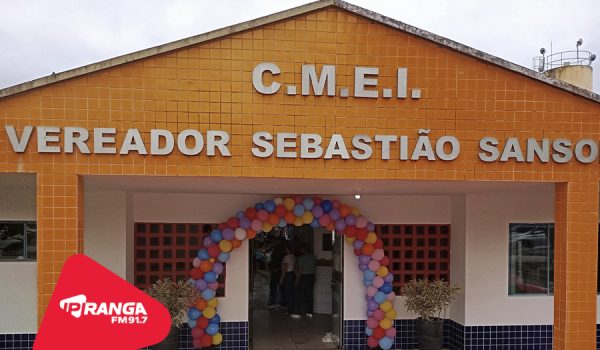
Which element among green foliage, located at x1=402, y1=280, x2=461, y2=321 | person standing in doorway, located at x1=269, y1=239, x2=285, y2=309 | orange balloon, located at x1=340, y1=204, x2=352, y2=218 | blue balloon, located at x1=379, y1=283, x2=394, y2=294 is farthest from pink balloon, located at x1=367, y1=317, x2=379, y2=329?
person standing in doorway, located at x1=269, y1=239, x2=285, y2=309

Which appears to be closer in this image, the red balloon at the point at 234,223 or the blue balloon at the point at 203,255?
the blue balloon at the point at 203,255

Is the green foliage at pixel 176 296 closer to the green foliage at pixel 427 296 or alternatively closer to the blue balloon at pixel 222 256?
the blue balloon at pixel 222 256

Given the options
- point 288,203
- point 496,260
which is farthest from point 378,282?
point 496,260

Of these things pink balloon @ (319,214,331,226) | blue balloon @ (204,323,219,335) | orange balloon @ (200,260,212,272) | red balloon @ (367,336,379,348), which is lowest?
red balloon @ (367,336,379,348)

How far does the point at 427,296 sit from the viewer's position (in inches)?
331

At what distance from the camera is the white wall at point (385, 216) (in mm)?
8953

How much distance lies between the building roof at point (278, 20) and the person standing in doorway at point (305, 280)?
21.0 ft

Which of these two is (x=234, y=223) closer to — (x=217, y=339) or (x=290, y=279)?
(x=217, y=339)

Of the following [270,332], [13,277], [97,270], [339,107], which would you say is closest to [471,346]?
[270,332]

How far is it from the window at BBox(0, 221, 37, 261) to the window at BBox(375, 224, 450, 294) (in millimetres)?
5748

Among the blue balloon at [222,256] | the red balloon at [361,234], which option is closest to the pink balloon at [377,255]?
the red balloon at [361,234]

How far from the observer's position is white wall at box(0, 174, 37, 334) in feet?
26.2

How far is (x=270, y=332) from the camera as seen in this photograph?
10.0 metres

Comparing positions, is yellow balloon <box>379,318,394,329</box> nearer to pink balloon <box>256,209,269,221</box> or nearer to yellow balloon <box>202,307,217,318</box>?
pink balloon <box>256,209,269,221</box>
